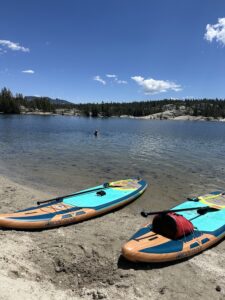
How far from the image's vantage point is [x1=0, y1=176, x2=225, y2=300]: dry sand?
236 inches

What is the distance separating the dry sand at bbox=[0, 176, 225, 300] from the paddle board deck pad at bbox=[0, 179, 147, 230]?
332 millimetres

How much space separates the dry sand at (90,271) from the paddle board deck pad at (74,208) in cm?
33

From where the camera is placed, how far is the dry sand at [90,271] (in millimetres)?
6004

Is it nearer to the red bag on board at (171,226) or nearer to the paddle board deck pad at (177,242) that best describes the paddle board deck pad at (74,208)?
the paddle board deck pad at (177,242)

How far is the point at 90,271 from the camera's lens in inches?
271

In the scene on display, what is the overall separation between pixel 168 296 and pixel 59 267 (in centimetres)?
292

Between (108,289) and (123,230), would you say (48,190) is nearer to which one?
(123,230)

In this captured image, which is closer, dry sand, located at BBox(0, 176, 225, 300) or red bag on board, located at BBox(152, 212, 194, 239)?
dry sand, located at BBox(0, 176, 225, 300)

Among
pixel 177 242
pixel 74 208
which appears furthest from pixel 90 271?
pixel 74 208

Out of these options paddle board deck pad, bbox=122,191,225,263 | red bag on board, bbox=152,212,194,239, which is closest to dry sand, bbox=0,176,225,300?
paddle board deck pad, bbox=122,191,225,263

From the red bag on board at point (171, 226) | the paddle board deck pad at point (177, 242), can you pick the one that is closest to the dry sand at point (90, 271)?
the paddle board deck pad at point (177, 242)

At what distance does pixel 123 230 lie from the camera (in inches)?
386

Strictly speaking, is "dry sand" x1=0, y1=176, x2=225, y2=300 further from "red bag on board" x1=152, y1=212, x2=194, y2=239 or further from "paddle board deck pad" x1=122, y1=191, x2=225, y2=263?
"red bag on board" x1=152, y1=212, x2=194, y2=239

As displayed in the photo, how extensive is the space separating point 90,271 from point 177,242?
2889mm
